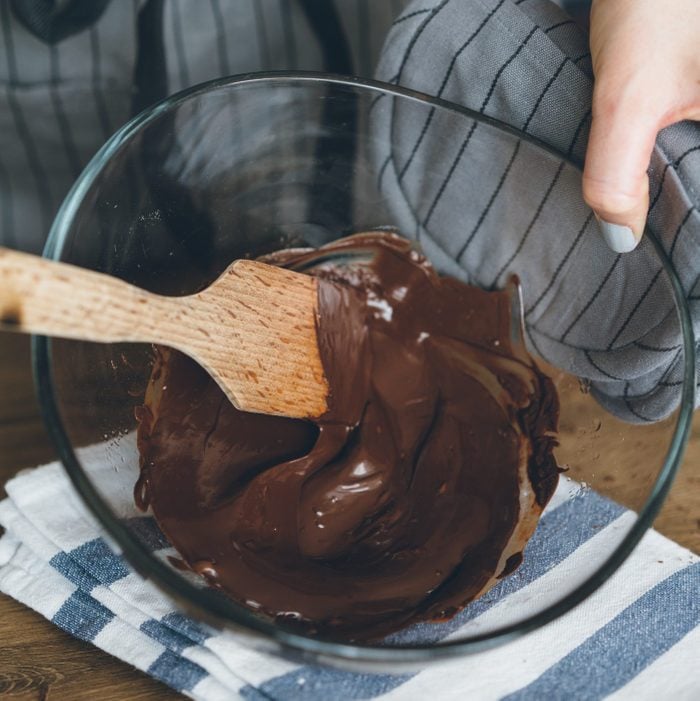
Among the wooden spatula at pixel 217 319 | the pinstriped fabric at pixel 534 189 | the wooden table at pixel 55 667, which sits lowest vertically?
the wooden table at pixel 55 667

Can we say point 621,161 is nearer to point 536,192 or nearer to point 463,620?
point 536,192

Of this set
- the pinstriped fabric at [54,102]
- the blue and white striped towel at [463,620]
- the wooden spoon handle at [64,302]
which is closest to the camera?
the wooden spoon handle at [64,302]

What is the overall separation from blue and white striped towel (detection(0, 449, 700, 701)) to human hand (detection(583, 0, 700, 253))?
24 cm

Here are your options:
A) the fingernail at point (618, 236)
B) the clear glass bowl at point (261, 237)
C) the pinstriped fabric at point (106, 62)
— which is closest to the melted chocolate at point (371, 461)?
the clear glass bowl at point (261, 237)

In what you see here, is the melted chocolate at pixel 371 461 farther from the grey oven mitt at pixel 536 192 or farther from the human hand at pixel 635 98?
the human hand at pixel 635 98

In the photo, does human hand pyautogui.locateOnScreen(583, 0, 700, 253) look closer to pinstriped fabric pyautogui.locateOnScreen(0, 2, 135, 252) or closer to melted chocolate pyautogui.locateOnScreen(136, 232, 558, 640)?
melted chocolate pyautogui.locateOnScreen(136, 232, 558, 640)

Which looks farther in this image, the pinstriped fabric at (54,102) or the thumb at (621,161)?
the pinstriped fabric at (54,102)

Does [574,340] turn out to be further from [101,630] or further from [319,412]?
[101,630]

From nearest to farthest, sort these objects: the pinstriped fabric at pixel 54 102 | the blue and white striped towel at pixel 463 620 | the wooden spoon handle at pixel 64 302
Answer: the wooden spoon handle at pixel 64 302 < the blue and white striped towel at pixel 463 620 < the pinstriped fabric at pixel 54 102

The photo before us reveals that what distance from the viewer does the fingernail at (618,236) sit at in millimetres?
695

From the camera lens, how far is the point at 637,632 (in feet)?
2.30

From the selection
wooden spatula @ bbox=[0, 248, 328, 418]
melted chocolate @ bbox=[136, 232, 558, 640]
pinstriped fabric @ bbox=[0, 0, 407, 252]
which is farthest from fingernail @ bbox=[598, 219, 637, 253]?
pinstriped fabric @ bbox=[0, 0, 407, 252]

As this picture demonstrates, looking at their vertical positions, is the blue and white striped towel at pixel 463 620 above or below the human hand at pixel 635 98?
below

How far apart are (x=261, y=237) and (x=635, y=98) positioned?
14.3 inches
